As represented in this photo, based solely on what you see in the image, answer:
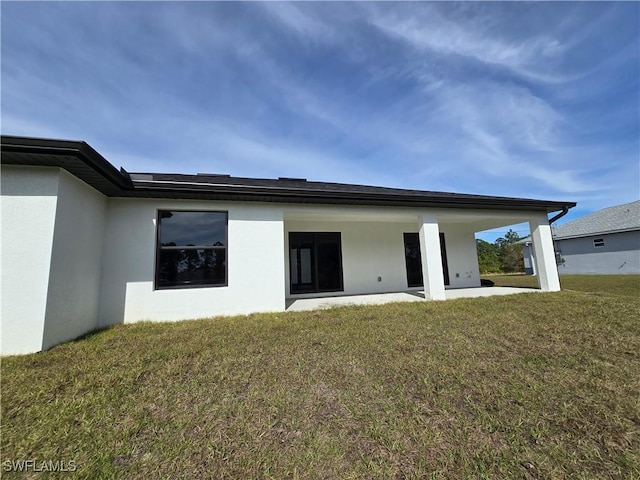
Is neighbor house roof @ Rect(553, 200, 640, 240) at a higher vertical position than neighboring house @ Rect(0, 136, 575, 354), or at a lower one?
higher

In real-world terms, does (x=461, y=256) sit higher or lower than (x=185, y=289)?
higher

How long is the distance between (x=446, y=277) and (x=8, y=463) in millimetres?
12014

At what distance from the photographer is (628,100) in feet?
32.3

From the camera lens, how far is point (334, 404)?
246 cm

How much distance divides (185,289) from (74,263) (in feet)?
6.50

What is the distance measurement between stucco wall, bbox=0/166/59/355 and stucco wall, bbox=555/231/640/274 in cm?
2770

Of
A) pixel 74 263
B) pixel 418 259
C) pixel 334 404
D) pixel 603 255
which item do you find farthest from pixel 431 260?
pixel 603 255

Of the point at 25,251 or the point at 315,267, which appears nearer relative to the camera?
the point at 25,251

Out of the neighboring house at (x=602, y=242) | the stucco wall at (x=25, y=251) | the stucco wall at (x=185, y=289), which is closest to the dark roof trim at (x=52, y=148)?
the stucco wall at (x=25, y=251)

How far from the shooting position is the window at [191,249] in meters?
5.91

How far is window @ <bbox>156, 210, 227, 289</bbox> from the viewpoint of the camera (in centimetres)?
591

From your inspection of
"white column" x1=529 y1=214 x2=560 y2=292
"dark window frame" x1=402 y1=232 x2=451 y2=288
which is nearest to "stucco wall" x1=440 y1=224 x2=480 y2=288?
"dark window frame" x1=402 y1=232 x2=451 y2=288

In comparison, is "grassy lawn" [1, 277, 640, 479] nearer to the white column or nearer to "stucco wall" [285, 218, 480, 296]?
the white column

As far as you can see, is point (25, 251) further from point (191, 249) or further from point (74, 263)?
point (191, 249)
